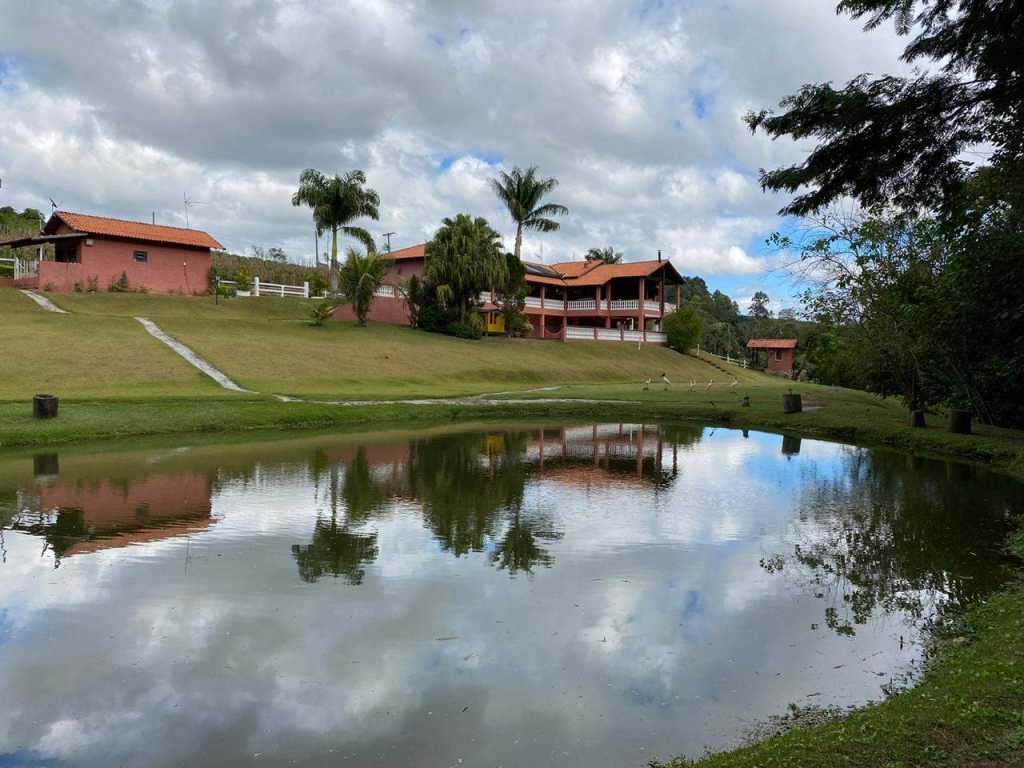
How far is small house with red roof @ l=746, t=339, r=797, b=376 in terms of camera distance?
73.5 meters

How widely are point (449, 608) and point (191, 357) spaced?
94.7ft

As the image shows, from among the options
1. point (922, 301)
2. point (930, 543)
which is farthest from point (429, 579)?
point (922, 301)

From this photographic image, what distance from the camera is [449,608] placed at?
25.8ft

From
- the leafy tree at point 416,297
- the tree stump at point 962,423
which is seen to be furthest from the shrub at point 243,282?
the tree stump at point 962,423

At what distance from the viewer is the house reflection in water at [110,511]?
10484 mm

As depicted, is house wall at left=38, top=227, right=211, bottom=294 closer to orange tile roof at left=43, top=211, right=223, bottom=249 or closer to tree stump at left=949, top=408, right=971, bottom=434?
orange tile roof at left=43, top=211, right=223, bottom=249

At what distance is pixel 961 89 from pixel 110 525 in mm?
13418

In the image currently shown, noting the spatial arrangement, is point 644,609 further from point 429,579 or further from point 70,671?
point 70,671

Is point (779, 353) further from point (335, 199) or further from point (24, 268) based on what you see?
point (24, 268)

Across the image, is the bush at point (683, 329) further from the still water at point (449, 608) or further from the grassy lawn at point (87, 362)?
the still water at point (449, 608)

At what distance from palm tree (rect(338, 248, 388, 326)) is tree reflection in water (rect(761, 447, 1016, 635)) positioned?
3570 cm

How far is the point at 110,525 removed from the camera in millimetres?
11211

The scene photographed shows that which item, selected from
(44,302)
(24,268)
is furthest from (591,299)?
(24,268)

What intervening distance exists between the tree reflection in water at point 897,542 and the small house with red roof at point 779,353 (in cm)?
5905
